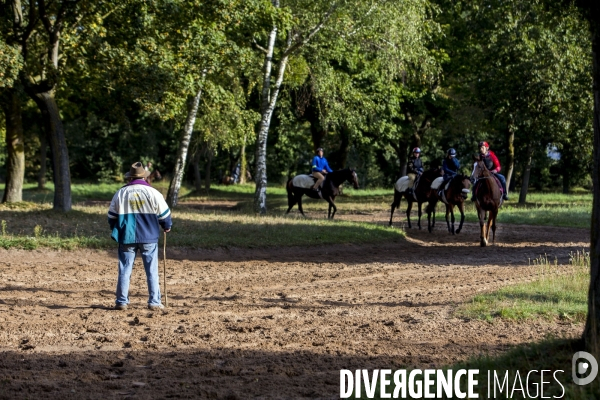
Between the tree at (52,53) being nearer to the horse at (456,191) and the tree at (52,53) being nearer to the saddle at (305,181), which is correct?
the saddle at (305,181)

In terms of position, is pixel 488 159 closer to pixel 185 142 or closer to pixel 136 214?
pixel 185 142

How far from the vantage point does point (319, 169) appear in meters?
31.5

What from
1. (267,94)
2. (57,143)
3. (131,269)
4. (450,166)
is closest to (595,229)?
(131,269)

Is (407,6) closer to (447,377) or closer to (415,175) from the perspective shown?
(415,175)

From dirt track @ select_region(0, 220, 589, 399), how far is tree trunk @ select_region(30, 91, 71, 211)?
653cm

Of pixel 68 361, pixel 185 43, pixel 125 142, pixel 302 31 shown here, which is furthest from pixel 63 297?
pixel 125 142

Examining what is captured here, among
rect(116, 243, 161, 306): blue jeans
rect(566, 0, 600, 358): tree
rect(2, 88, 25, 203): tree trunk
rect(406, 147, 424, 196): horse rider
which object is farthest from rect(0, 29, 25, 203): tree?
rect(566, 0, 600, 358): tree

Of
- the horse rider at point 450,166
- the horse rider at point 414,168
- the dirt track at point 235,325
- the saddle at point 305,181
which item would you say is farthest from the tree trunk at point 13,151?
the horse rider at point 450,166

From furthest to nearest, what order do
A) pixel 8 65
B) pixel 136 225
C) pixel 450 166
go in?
pixel 450 166 → pixel 8 65 → pixel 136 225

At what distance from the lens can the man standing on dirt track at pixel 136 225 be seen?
1184 cm

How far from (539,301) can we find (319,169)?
1966 cm

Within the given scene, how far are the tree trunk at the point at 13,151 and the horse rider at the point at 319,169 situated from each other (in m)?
10.4

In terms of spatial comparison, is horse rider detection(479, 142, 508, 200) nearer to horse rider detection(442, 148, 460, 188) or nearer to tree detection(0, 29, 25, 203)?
horse rider detection(442, 148, 460, 188)

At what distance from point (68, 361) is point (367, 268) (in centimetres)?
949
